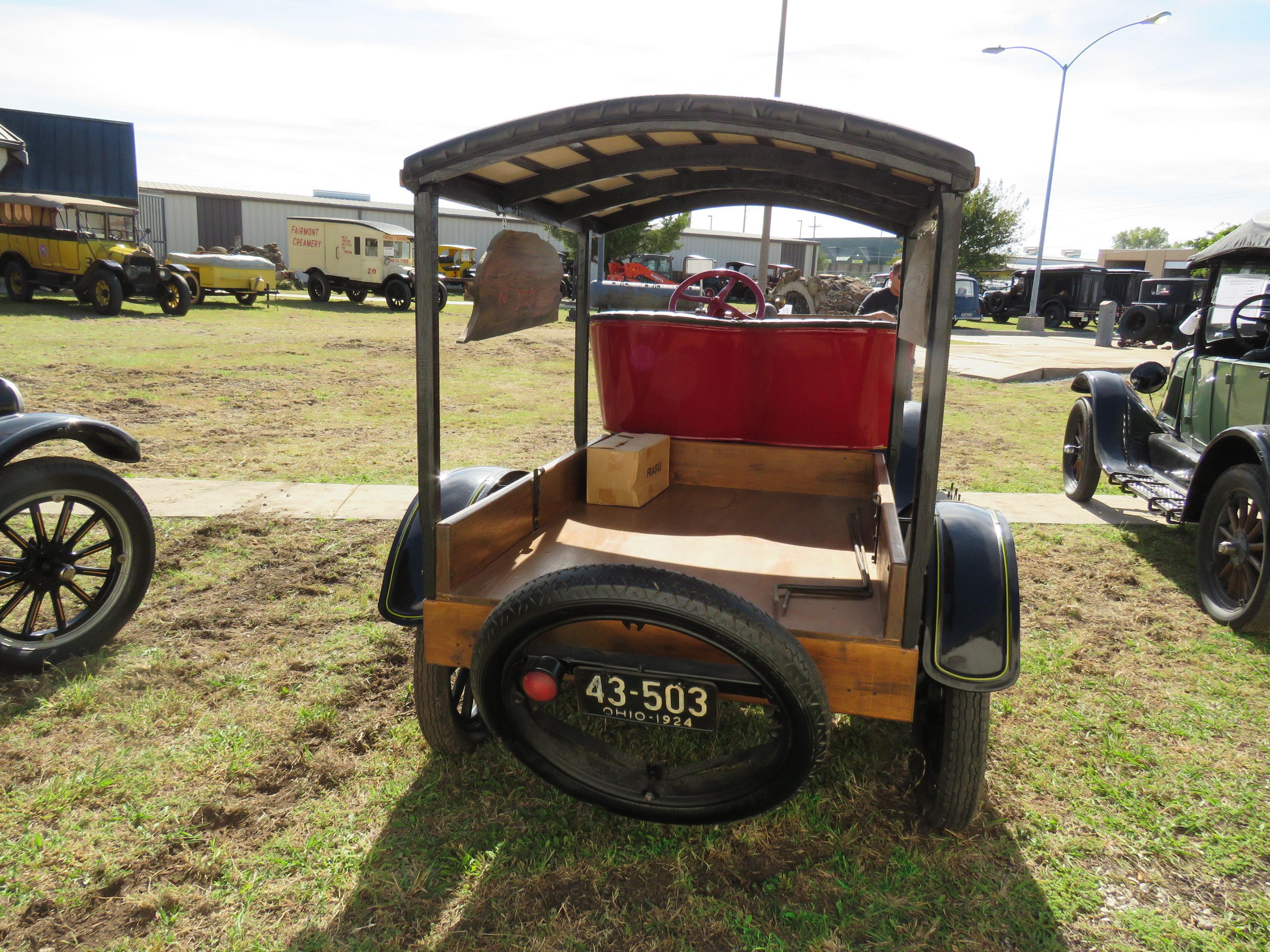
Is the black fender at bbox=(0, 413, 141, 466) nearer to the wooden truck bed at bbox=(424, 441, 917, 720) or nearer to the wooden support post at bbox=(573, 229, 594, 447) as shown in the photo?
the wooden truck bed at bbox=(424, 441, 917, 720)

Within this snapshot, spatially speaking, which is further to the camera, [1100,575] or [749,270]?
[749,270]

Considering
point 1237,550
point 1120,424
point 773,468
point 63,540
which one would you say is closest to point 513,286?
point 773,468

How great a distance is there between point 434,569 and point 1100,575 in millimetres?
4136

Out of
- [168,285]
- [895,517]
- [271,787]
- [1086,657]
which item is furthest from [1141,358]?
[168,285]

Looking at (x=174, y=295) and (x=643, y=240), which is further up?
(x=643, y=240)

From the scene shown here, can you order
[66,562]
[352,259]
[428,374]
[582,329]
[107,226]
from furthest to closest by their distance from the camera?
[352,259]
[107,226]
[582,329]
[66,562]
[428,374]

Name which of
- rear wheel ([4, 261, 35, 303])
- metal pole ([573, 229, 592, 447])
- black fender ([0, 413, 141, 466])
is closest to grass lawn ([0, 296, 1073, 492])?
rear wheel ([4, 261, 35, 303])

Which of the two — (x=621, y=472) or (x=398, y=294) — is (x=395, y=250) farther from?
(x=621, y=472)

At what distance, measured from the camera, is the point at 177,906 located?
7.12 ft

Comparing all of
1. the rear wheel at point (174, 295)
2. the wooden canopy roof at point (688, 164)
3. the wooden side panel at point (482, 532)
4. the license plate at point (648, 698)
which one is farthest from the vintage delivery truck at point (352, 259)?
the license plate at point (648, 698)

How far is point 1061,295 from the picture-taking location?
2941 cm

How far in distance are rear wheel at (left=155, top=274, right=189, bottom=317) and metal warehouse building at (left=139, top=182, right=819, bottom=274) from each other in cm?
1713

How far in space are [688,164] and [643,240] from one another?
32.1 meters

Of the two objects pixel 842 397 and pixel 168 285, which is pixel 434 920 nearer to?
pixel 842 397
